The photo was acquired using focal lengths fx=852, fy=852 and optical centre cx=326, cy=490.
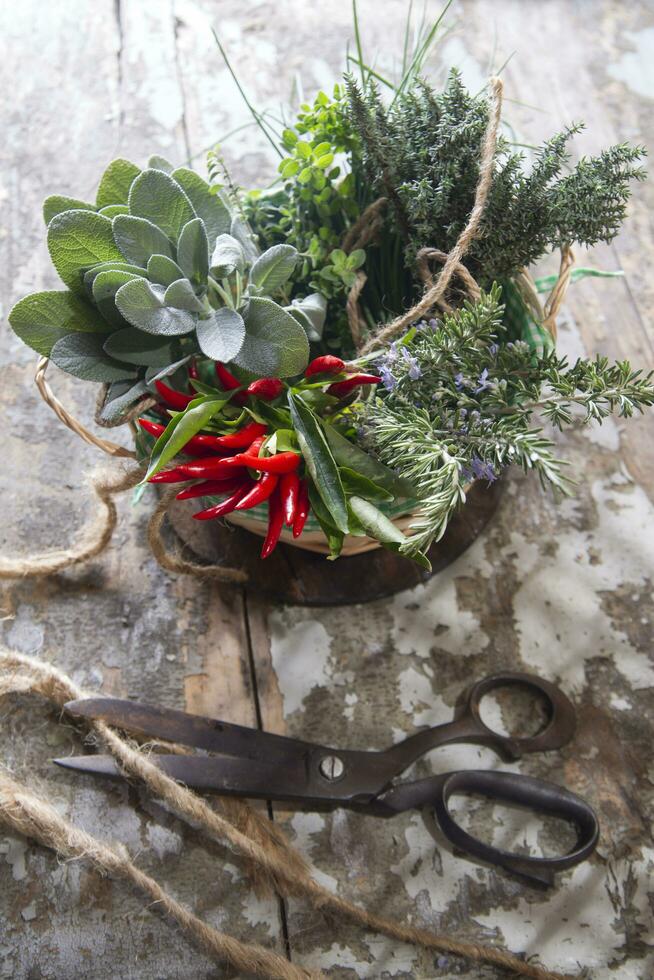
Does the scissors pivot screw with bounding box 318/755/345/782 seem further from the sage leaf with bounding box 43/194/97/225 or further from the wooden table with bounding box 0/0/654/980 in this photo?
the sage leaf with bounding box 43/194/97/225

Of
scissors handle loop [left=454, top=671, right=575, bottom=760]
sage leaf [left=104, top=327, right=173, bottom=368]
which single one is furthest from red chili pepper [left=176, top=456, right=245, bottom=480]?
scissors handle loop [left=454, top=671, right=575, bottom=760]

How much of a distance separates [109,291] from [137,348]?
53 mm

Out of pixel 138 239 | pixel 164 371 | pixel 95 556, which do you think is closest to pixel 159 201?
pixel 138 239

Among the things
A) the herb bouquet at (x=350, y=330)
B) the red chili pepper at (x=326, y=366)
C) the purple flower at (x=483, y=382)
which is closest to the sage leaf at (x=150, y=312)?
the herb bouquet at (x=350, y=330)

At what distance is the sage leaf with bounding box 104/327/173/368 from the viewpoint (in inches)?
27.8

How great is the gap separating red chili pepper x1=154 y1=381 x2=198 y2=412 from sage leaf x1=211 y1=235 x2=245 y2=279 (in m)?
0.10

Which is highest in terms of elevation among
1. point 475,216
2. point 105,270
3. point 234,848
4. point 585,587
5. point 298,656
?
point 475,216

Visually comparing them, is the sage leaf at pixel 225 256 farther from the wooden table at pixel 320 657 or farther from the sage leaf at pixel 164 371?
the wooden table at pixel 320 657

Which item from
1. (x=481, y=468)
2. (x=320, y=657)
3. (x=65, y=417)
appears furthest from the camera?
(x=320, y=657)

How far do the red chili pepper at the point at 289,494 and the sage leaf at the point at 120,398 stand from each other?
5.9 inches

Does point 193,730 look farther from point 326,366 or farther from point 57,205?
point 57,205

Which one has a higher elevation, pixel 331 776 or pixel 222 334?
pixel 222 334

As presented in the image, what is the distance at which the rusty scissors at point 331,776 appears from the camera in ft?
2.46

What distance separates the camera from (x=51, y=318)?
712 mm
